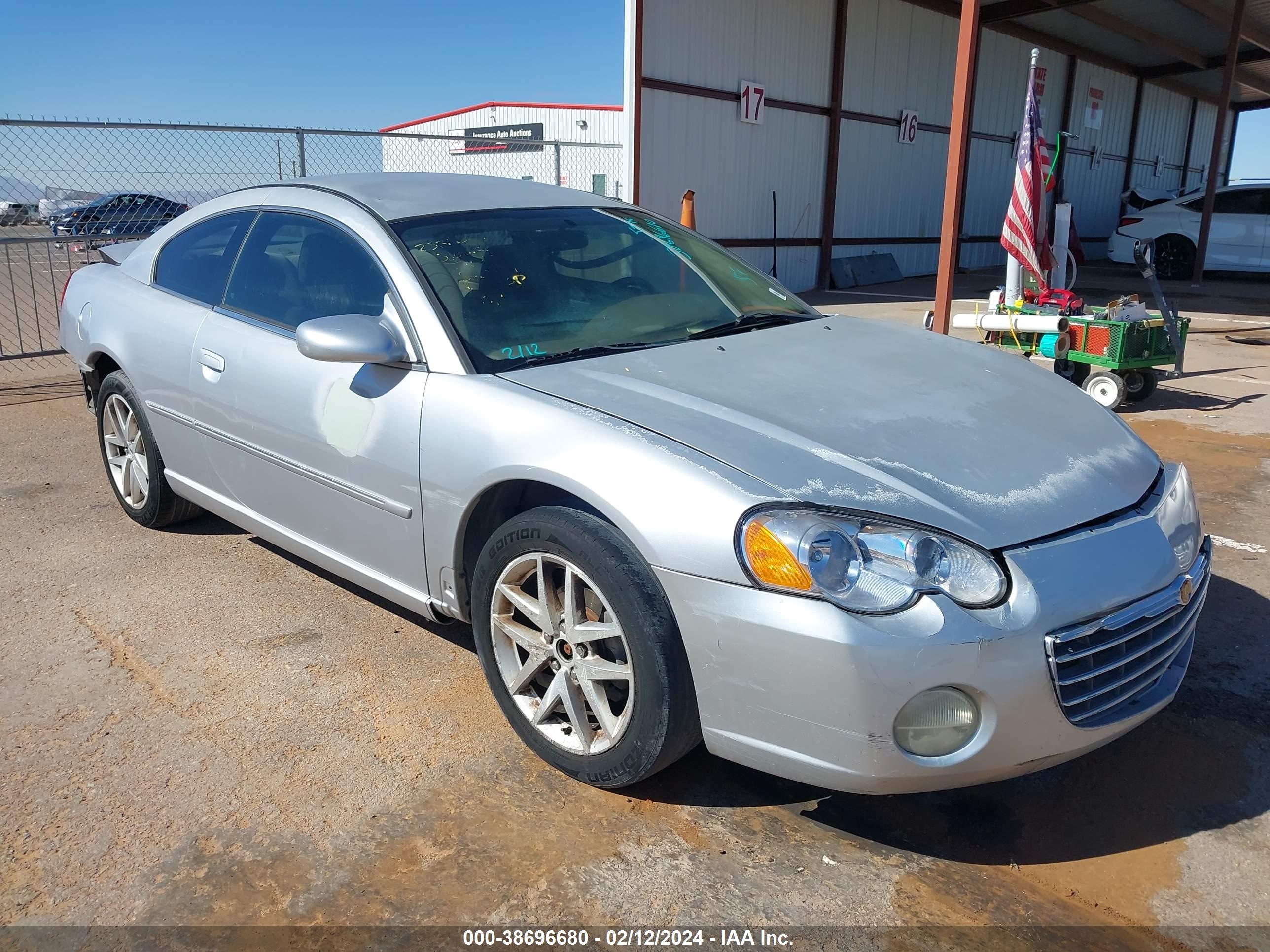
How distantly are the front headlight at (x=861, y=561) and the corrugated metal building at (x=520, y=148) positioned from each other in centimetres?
1714

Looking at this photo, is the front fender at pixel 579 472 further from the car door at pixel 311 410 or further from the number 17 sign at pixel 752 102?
the number 17 sign at pixel 752 102

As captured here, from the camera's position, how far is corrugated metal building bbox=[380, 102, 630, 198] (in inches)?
943

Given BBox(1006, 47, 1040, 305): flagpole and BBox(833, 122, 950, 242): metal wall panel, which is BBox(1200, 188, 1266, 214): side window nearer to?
BBox(833, 122, 950, 242): metal wall panel

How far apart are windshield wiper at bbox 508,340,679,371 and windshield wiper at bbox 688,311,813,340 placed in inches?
6.6

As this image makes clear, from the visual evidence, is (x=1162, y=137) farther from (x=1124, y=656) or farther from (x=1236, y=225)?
(x=1124, y=656)

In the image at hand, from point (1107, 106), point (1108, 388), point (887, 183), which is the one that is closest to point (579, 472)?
point (1108, 388)

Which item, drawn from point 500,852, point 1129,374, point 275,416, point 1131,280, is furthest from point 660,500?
point 1131,280

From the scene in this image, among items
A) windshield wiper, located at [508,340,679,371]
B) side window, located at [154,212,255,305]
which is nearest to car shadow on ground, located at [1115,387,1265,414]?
windshield wiper, located at [508,340,679,371]

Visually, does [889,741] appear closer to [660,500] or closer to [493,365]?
[660,500]

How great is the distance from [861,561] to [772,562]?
0.19m

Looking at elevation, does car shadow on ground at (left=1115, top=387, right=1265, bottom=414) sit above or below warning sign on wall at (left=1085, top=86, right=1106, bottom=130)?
below

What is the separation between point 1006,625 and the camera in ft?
6.70

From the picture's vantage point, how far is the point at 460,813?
2469 mm

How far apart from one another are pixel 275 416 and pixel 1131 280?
19018mm
